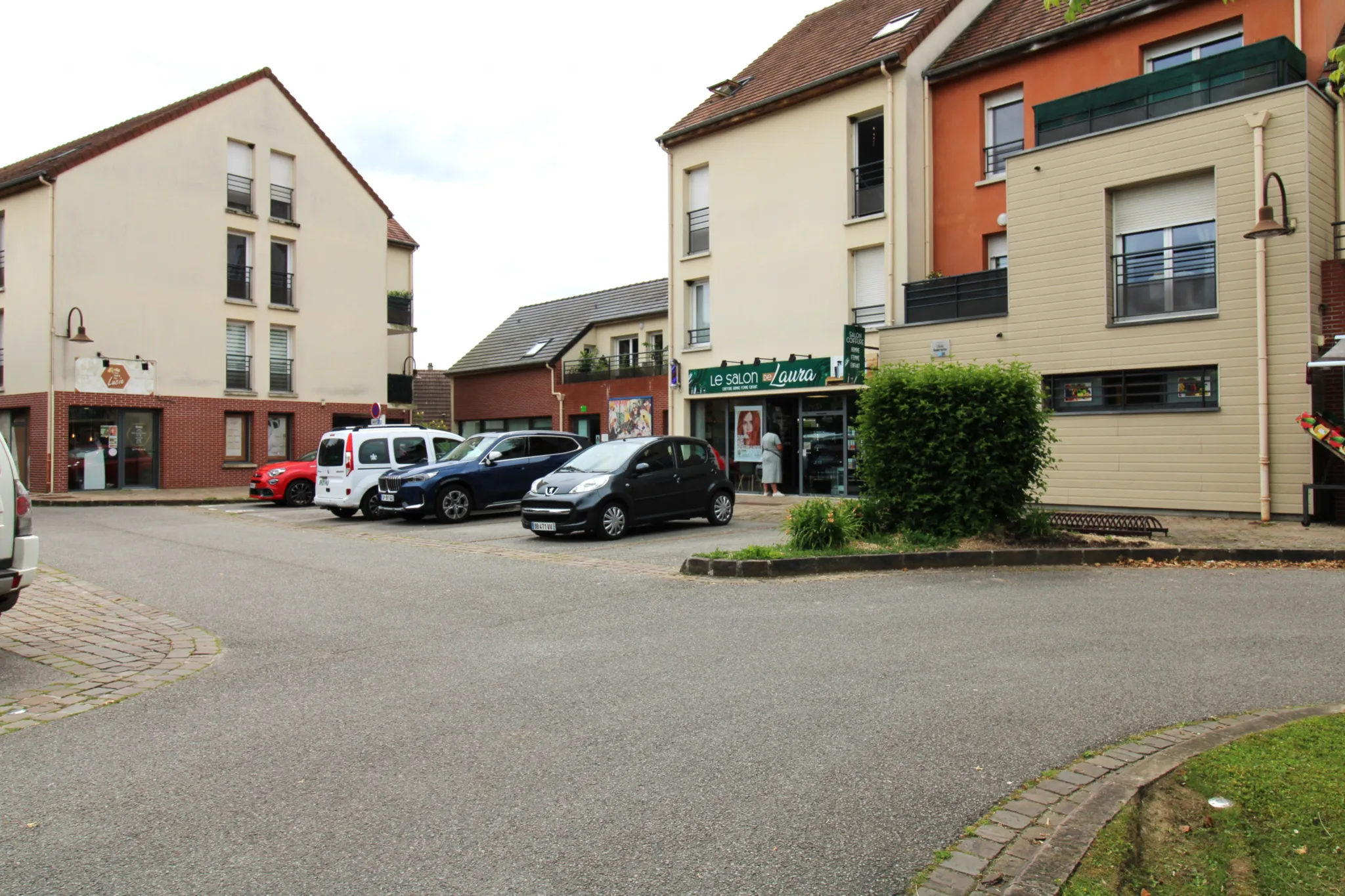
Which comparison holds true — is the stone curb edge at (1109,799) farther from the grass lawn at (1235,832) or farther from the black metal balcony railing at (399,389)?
the black metal balcony railing at (399,389)

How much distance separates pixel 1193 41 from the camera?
694 inches

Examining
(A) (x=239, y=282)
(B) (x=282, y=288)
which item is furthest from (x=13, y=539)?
(B) (x=282, y=288)

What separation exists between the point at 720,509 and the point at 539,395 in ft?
66.0

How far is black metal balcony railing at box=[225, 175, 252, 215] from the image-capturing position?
102 feet

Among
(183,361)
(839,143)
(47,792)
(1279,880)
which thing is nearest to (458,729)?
(47,792)

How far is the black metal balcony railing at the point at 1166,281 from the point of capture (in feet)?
52.9

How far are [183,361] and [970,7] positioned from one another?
24065mm

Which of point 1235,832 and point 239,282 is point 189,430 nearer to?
point 239,282

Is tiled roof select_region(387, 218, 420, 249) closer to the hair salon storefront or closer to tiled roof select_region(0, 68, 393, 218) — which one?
tiled roof select_region(0, 68, 393, 218)

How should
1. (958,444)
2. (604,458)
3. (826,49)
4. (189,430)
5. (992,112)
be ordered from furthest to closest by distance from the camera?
(189,430)
(826,49)
(992,112)
(604,458)
(958,444)

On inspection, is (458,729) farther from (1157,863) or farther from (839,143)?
(839,143)

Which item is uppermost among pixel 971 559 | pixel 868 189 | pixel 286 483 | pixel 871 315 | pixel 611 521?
pixel 868 189

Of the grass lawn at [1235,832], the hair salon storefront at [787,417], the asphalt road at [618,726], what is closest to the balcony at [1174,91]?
the hair salon storefront at [787,417]

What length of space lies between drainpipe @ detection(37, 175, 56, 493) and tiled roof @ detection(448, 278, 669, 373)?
1440cm
